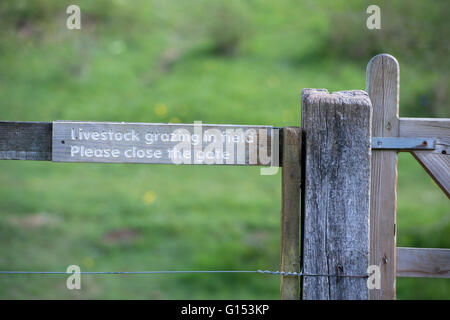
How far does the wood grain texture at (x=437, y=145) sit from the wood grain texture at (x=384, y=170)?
0.06m

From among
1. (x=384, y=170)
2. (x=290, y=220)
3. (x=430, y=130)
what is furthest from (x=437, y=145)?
(x=290, y=220)

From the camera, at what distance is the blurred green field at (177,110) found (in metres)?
6.23

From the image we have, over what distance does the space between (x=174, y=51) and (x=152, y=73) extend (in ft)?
3.84

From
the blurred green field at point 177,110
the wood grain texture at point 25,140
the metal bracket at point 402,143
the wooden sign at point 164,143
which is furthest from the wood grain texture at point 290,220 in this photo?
the blurred green field at point 177,110

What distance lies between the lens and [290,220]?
6.32 feet

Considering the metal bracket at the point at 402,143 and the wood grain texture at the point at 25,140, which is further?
the metal bracket at the point at 402,143

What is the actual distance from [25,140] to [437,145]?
1.75 metres

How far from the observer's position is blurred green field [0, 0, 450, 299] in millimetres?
6234

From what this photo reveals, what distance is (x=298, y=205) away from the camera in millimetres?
1929

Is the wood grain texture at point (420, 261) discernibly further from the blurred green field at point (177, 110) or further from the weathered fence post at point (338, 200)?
the blurred green field at point (177, 110)

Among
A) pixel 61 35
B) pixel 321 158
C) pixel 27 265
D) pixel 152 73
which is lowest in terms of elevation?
pixel 27 265

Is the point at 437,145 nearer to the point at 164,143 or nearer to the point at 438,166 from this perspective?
the point at 438,166
